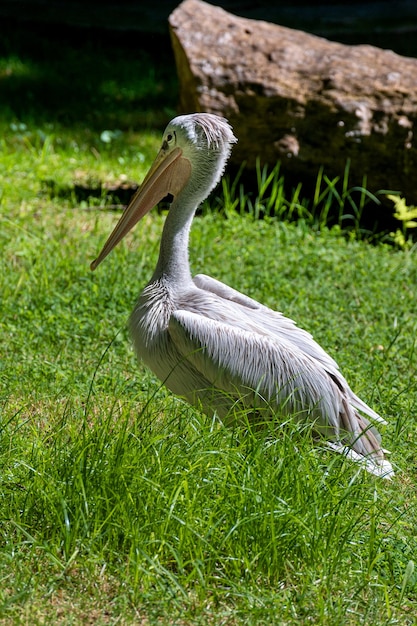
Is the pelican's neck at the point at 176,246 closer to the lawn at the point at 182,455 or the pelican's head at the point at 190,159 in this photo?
the pelican's head at the point at 190,159

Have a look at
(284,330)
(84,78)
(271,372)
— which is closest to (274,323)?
(284,330)

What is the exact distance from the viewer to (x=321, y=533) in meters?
2.84

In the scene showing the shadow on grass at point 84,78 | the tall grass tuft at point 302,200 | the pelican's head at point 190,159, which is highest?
the pelican's head at point 190,159

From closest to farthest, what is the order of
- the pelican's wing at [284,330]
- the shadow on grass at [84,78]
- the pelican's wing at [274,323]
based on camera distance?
the pelican's wing at [284,330] < the pelican's wing at [274,323] < the shadow on grass at [84,78]

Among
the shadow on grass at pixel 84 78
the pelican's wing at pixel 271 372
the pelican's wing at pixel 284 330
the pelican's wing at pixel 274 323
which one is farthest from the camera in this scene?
the shadow on grass at pixel 84 78

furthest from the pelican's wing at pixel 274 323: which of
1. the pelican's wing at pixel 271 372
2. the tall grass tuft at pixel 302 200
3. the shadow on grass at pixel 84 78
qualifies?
the shadow on grass at pixel 84 78

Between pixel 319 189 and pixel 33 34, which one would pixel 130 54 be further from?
pixel 319 189

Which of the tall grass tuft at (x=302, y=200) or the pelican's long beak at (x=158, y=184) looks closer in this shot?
the pelican's long beak at (x=158, y=184)

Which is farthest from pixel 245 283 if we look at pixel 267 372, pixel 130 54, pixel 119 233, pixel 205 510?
pixel 130 54

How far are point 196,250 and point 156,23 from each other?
5366mm

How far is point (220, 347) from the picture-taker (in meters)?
3.51

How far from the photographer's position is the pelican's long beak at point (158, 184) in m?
3.97

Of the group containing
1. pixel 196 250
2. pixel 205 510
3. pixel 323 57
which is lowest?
pixel 196 250

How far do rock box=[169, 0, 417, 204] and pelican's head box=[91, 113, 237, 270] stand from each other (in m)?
2.18
